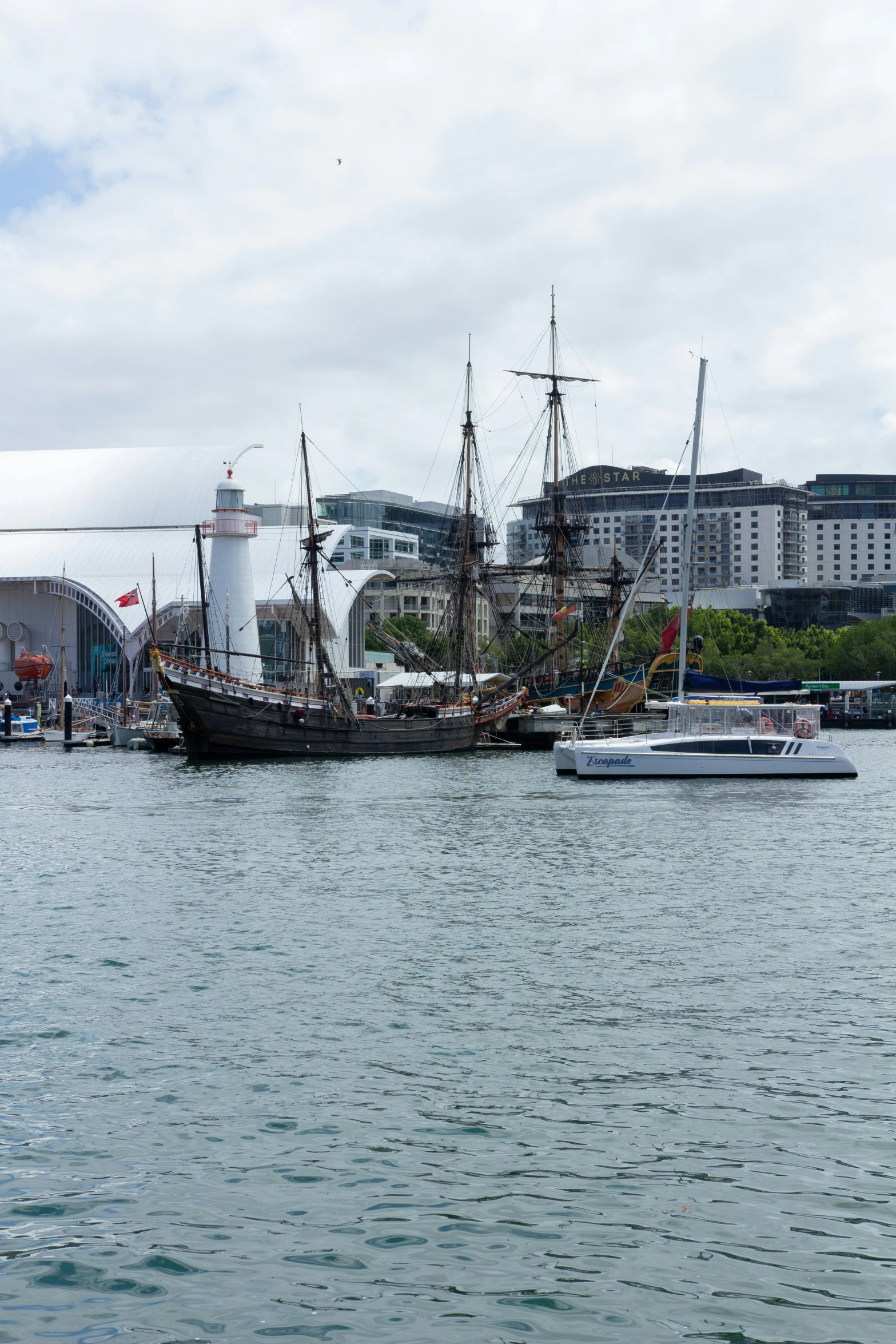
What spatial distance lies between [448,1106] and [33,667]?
11442 cm

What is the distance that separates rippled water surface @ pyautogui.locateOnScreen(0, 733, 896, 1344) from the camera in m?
9.52

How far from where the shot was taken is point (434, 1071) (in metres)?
14.4

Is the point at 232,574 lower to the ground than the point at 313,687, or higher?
higher

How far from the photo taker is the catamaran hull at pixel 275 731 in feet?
226

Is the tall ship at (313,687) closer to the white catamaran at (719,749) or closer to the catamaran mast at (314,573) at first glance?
the catamaran mast at (314,573)

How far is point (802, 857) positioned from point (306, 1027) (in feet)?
61.3

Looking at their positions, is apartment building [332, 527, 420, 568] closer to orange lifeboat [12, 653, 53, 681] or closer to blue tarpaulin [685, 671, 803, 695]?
orange lifeboat [12, 653, 53, 681]

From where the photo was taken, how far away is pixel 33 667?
12150 cm

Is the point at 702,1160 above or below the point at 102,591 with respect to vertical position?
below

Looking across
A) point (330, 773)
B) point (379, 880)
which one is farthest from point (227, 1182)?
point (330, 773)

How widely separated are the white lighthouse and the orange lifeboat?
108 feet

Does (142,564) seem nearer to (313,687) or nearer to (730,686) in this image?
(313,687)

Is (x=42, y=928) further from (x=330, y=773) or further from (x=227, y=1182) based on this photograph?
(x=330, y=773)

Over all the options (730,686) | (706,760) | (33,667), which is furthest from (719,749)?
(33,667)
